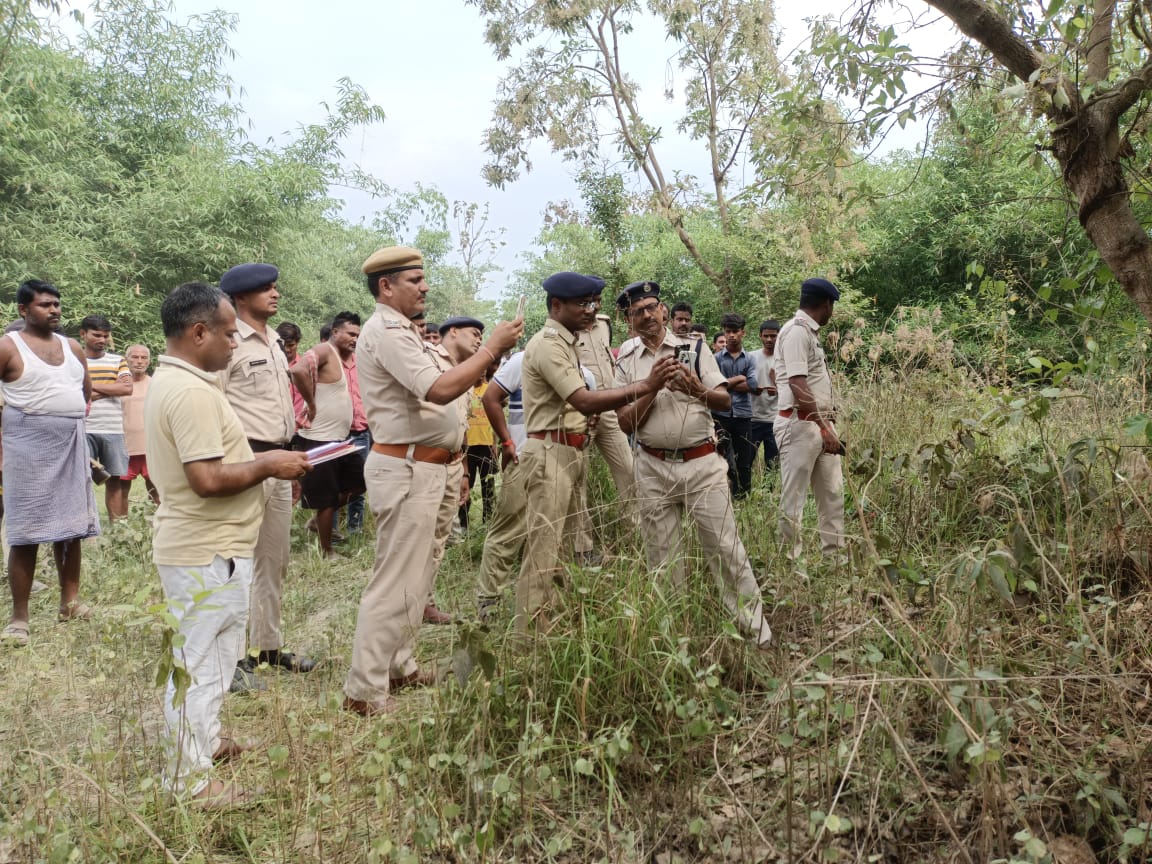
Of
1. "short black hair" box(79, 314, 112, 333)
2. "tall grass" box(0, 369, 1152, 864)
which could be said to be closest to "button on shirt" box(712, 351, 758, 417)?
"tall grass" box(0, 369, 1152, 864)

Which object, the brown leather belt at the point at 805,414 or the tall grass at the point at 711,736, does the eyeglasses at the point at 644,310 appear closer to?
the tall grass at the point at 711,736

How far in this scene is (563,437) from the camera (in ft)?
13.5

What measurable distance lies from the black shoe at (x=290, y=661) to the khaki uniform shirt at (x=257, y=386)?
1.05 metres

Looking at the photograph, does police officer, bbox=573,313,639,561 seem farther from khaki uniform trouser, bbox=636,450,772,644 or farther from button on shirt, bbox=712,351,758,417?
button on shirt, bbox=712,351,758,417

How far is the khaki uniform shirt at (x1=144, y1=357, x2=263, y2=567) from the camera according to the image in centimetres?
271

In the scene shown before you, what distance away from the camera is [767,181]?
13.3 ft

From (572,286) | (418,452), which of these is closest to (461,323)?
(572,286)

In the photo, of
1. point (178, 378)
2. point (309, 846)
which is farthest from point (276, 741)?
point (178, 378)

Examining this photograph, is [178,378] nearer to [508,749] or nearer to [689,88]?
[508,749]

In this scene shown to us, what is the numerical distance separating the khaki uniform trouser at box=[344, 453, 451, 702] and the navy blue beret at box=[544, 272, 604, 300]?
3.35 feet

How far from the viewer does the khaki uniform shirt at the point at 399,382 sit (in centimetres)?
340

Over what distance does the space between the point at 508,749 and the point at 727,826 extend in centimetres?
79

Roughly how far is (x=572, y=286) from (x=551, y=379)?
1.52 ft

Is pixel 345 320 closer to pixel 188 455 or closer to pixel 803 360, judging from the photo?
pixel 803 360
